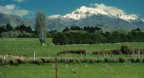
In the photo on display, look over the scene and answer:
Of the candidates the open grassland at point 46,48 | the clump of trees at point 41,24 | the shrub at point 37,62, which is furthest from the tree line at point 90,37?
the shrub at point 37,62

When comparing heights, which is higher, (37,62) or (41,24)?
(41,24)

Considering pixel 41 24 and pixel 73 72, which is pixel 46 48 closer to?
pixel 41 24

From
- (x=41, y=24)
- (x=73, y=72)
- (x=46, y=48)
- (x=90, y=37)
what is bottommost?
(x=73, y=72)

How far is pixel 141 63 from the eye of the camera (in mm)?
51594

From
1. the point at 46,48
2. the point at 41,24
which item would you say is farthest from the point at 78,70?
the point at 41,24

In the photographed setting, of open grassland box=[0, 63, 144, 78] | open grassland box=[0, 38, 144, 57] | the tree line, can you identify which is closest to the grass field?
open grassland box=[0, 63, 144, 78]

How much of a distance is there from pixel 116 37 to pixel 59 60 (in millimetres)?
83952

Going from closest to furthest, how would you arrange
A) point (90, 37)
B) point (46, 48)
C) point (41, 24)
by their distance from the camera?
point (46, 48)
point (90, 37)
point (41, 24)

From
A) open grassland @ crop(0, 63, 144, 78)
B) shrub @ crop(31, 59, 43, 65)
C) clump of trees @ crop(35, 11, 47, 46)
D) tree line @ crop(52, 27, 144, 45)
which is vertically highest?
clump of trees @ crop(35, 11, 47, 46)

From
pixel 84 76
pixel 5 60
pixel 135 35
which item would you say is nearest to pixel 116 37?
pixel 135 35

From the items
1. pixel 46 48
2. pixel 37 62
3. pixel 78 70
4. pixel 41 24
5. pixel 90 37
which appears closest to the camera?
pixel 78 70

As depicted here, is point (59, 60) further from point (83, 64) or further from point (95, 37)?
point (95, 37)

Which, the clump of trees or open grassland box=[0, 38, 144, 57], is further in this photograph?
the clump of trees

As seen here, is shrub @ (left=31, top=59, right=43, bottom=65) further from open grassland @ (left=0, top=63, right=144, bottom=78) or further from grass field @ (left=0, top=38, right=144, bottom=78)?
open grassland @ (left=0, top=63, right=144, bottom=78)
